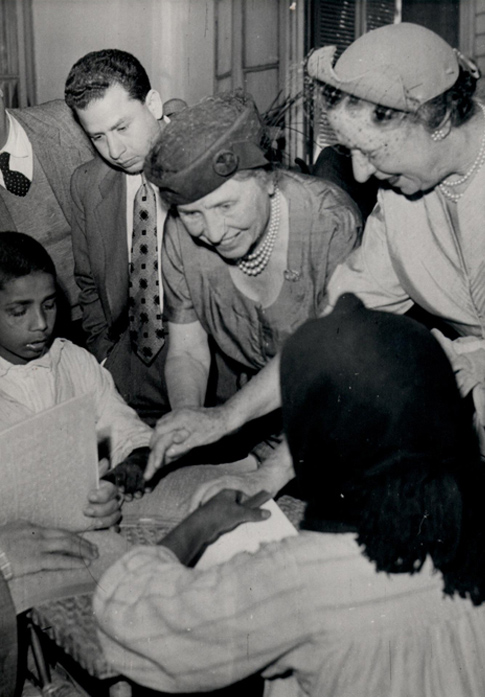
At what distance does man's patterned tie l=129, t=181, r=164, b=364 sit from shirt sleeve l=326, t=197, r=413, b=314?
1.70 ft

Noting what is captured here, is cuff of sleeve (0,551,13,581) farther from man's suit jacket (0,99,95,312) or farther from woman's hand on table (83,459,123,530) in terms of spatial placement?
man's suit jacket (0,99,95,312)

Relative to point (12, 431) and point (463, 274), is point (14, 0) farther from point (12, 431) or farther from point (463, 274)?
point (463, 274)

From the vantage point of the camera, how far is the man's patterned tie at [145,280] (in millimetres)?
1769

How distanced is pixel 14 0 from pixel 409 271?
0.96m

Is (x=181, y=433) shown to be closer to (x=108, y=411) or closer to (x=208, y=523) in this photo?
(x=208, y=523)

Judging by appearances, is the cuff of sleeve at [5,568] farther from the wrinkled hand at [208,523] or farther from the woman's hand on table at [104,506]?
the wrinkled hand at [208,523]

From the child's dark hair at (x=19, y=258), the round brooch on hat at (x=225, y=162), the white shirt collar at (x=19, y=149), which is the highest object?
the round brooch on hat at (x=225, y=162)

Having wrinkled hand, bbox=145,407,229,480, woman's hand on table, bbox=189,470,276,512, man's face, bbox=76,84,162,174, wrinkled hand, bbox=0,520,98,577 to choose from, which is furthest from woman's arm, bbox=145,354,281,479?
man's face, bbox=76,84,162,174

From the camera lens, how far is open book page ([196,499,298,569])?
3.58ft

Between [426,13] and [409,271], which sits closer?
[409,271]

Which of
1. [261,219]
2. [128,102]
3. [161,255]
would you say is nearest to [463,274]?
[261,219]

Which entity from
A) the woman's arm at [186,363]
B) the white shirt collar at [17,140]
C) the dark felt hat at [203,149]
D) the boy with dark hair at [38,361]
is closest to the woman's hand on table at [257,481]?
the boy with dark hair at [38,361]

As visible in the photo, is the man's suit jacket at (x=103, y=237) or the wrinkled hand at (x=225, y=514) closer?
the wrinkled hand at (x=225, y=514)

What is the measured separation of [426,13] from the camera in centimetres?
199
